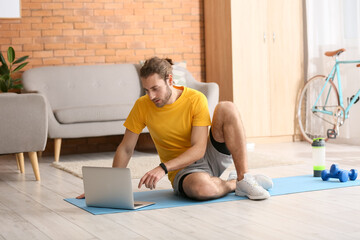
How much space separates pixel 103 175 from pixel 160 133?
40cm

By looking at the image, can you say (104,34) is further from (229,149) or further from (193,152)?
(193,152)

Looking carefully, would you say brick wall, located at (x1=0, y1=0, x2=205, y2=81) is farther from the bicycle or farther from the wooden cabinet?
the bicycle

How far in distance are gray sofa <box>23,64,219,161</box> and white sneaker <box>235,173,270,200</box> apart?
2.32m

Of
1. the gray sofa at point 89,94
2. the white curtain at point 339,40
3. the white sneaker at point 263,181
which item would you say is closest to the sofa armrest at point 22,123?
the gray sofa at point 89,94

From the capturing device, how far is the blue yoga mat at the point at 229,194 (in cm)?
310

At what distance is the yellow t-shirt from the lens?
315 centimetres

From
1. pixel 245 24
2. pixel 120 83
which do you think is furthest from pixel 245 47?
pixel 120 83

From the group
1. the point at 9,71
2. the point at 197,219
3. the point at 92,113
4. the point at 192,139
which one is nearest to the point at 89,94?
the point at 92,113

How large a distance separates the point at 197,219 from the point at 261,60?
12.5 ft

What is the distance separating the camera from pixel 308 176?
13.0 feet

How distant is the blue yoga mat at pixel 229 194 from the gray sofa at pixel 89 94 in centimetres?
187

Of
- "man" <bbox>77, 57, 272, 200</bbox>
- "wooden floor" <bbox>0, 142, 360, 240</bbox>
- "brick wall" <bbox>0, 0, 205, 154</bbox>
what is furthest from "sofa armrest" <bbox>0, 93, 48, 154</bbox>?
"brick wall" <bbox>0, 0, 205, 154</bbox>

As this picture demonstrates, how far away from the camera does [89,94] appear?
235 inches

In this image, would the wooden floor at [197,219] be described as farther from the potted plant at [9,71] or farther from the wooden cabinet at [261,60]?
the wooden cabinet at [261,60]
